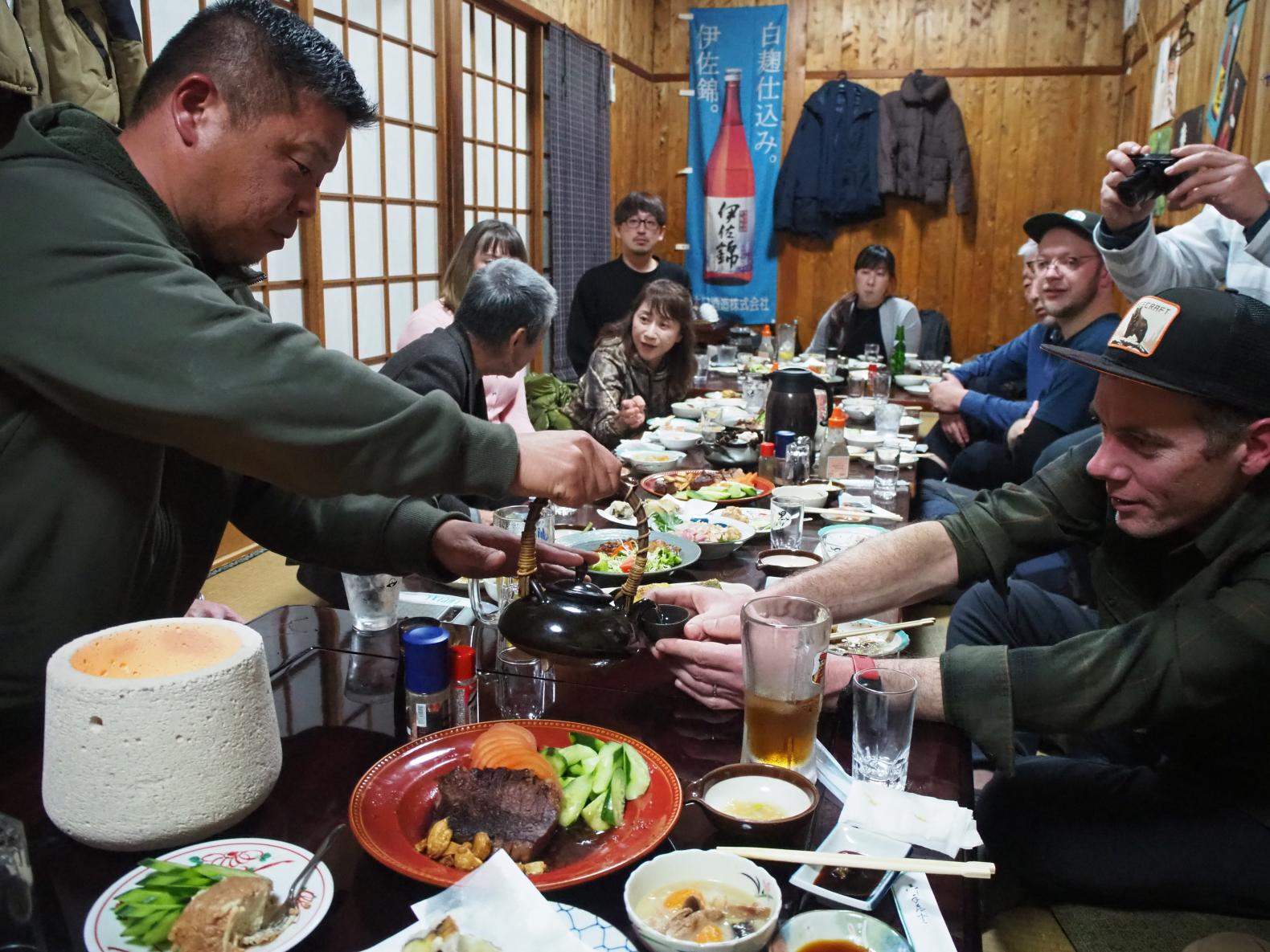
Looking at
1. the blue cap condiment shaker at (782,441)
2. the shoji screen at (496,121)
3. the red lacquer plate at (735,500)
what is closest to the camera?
the red lacquer plate at (735,500)

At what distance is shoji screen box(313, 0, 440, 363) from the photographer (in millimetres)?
4496

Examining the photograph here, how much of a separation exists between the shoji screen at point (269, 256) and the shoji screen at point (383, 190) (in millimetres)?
204

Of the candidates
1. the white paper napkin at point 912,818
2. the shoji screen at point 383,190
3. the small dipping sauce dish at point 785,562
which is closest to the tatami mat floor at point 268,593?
the small dipping sauce dish at point 785,562

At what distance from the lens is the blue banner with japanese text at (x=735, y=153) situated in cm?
800

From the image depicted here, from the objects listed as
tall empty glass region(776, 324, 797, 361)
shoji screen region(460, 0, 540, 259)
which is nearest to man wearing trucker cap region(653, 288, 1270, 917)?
→ tall empty glass region(776, 324, 797, 361)

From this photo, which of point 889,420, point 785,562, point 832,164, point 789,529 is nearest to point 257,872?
point 785,562

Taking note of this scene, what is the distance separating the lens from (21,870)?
800mm

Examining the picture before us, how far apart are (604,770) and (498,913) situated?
26 cm

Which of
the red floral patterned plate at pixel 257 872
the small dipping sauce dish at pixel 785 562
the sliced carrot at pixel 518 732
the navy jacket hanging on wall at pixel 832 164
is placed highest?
the navy jacket hanging on wall at pixel 832 164

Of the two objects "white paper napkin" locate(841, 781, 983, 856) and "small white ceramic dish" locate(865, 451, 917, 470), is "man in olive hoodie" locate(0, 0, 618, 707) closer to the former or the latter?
"white paper napkin" locate(841, 781, 983, 856)


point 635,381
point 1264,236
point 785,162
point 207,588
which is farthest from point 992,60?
point 207,588

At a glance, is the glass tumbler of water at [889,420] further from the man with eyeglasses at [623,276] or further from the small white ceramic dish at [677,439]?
the man with eyeglasses at [623,276]

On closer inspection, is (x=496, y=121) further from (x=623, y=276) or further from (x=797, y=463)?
(x=797, y=463)

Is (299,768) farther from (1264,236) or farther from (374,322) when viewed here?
(374,322)
